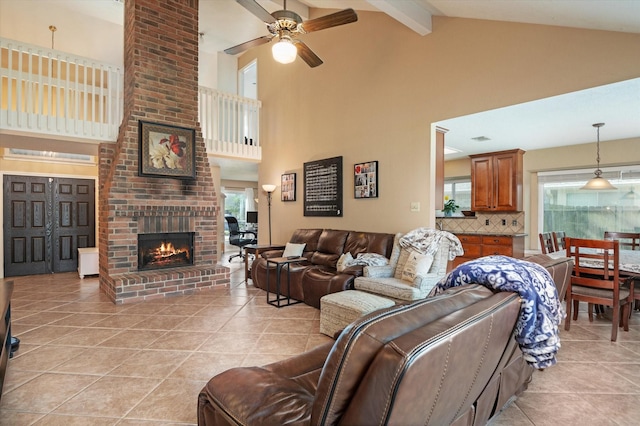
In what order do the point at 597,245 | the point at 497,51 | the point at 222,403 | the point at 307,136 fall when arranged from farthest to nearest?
the point at 307,136 < the point at 497,51 < the point at 597,245 < the point at 222,403

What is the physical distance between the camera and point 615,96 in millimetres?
3127

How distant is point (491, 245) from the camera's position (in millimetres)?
5320

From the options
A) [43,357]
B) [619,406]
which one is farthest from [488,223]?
[43,357]

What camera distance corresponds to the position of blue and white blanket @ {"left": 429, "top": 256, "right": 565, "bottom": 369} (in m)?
1.28

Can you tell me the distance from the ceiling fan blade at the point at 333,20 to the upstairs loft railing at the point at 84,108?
3304 mm

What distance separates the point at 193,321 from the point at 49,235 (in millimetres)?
4734

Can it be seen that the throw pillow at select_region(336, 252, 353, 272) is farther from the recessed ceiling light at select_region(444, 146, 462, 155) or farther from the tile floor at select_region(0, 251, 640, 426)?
the recessed ceiling light at select_region(444, 146, 462, 155)

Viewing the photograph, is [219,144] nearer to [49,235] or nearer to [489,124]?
[49,235]

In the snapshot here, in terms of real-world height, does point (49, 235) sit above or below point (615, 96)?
below

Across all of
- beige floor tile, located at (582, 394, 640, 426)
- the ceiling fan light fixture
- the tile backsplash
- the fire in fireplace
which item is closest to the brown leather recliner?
beige floor tile, located at (582, 394, 640, 426)

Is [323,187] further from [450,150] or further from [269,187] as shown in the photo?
[450,150]

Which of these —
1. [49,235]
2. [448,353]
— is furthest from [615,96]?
[49,235]

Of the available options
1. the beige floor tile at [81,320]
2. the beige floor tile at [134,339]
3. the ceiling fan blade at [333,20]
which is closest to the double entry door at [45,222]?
the beige floor tile at [81,320]

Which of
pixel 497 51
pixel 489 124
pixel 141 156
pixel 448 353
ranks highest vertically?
pixel 497 51
